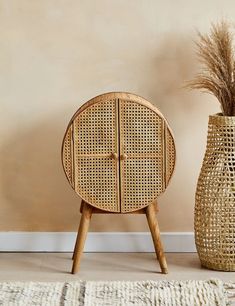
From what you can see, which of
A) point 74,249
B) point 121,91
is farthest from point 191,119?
point 74,249

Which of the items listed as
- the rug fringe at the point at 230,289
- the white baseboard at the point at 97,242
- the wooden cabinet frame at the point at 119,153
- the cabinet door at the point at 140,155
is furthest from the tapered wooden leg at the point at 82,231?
the rug fringe at the point at 230,289

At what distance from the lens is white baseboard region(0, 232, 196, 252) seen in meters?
3.57

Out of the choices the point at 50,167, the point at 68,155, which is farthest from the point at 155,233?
the point at 50,167

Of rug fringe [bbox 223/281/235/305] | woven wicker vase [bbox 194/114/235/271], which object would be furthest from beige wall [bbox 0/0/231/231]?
rug fringe [bbox 223/281/235/305]

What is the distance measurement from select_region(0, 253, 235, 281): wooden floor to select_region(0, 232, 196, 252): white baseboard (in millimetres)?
40

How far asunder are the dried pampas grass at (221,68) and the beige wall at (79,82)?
22 cm

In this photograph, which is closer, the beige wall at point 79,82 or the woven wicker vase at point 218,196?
the woven wicker vase at point 218,196

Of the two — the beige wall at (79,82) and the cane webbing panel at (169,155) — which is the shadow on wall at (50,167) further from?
the cane webbing panel at (169,155)

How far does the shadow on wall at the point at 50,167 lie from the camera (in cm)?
348

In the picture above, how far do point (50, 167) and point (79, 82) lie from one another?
0.41 metres

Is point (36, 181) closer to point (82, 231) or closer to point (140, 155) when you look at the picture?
point (82, 231)

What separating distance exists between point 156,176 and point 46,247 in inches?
27.6

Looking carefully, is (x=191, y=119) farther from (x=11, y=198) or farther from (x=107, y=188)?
(x=11, y=198)

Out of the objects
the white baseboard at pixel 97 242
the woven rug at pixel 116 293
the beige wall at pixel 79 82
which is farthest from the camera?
the white baseboard at pixel 97 242
